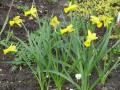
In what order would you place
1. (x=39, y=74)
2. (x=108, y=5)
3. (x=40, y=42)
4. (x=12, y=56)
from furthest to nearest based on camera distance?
(x=108, y=5) < (x=12, y=56) < (x=40, y=42) < (x=39, y=74)

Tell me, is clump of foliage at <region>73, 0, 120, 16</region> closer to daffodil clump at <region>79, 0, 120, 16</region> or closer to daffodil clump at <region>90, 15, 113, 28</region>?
daffodil clump at <region>79, 0, 120, 16</region>

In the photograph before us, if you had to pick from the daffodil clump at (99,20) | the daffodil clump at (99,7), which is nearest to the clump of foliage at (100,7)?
the daffodil clump at (99,7)

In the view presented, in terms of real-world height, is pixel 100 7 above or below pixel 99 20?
below

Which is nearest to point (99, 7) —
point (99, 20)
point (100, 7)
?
point (100, 7)

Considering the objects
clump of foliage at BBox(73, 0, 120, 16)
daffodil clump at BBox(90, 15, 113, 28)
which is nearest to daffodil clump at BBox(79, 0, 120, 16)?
clump of foliage at BBox(73, 0, 120, 16)

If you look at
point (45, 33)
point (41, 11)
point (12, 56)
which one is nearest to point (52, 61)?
point (45, 33)

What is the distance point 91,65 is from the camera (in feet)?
9.87

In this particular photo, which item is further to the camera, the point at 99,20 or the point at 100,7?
the point at 100,7

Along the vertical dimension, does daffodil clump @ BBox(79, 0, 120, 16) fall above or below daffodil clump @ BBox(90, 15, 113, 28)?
below

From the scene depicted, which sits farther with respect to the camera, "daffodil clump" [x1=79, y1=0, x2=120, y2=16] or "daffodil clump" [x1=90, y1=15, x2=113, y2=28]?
"daffodil clump" [x1=79, y1=0, x2=120, y2=16]

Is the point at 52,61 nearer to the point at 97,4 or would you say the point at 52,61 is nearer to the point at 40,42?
the point at 40,42

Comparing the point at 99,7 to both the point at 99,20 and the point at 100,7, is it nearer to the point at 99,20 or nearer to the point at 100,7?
the point at 100,7

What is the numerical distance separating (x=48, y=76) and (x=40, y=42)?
306mm

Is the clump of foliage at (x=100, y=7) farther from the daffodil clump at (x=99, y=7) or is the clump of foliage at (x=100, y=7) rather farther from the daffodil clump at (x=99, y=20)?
the daffodil clump at (x=99, y=20)
